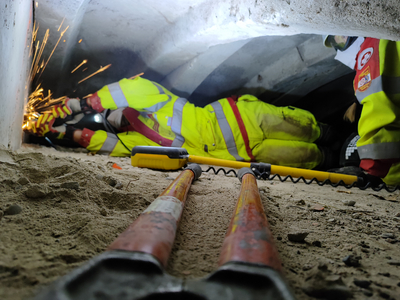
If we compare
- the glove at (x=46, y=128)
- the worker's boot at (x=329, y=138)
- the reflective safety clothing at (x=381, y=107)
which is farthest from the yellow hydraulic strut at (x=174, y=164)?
the glove at (x=46, y=128)

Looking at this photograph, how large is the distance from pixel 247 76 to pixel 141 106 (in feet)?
6.30

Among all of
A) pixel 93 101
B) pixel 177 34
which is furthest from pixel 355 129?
pixel 93 101

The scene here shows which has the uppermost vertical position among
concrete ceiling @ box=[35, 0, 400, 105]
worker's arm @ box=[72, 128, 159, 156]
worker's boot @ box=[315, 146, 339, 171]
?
concrete ceiling @ box=[35, 0, 400, 105]

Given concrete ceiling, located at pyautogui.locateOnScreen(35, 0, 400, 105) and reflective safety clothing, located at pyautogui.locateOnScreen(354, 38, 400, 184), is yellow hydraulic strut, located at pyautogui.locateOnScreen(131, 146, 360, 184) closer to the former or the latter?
reflective safety clothing, located at pyautogui.locateOnScreen(354, 38, 400, 184)

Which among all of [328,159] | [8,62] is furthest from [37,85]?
[328,159]

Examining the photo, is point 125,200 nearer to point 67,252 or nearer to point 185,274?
point 67,252

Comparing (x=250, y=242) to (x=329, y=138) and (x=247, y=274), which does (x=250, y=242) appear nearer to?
(x=247, y=274)

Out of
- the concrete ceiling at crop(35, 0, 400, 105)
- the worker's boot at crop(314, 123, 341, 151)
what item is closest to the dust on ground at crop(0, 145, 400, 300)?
the concrete ceiling at crop(35, 0, 400, 105)

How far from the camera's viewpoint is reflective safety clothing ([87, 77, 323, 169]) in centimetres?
330

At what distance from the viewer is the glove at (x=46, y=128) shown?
127 inches

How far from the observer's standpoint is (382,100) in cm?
211

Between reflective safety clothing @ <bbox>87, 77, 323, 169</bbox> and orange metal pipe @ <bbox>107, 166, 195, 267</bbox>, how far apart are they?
2.38m

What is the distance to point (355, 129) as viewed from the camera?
3506 mm

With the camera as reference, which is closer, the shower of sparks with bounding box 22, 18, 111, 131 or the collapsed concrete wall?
the collapsed concrete wall
